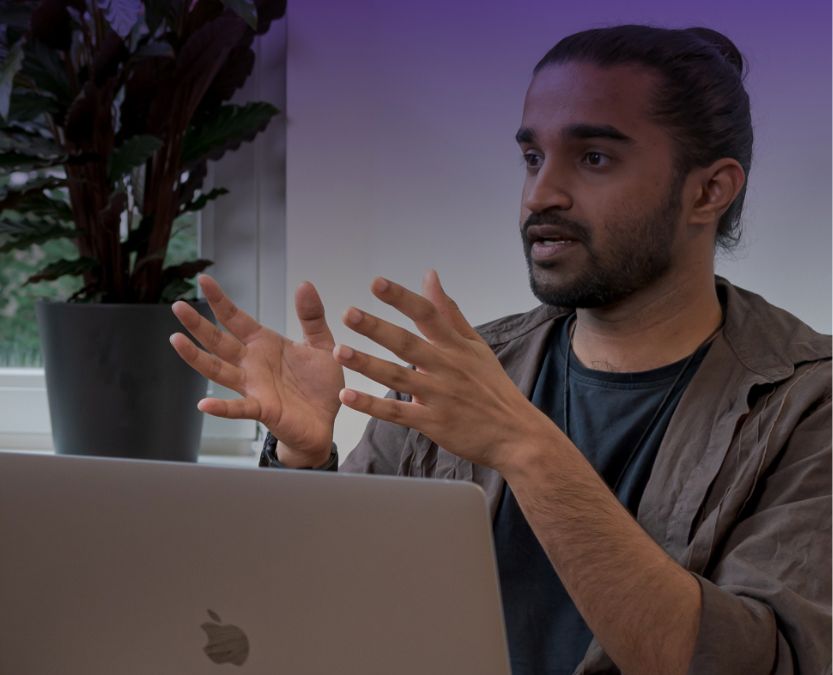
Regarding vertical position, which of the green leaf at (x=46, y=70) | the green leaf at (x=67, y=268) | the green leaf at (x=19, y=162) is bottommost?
the green leaf at (x=67, y=268)

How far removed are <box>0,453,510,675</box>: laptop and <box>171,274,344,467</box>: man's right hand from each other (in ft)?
1.14

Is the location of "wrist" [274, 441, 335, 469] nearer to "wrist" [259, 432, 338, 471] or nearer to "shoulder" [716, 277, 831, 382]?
"wrist" [259, 432, 338, 471]

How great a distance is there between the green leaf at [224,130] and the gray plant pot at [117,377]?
304 millimetres

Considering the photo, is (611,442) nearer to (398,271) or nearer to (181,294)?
(398,271)

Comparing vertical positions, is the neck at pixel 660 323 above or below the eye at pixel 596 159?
below

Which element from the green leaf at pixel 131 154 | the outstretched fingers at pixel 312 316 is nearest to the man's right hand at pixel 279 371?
the outstretched fingers at pixel 312 316

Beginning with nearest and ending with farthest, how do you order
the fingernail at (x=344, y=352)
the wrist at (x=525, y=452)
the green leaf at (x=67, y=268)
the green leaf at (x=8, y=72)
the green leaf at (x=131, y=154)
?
1. the fingernail at (x=344, y=352)
2. the wrist at (x=525, y=452)
3. the green leaf at (x=8, y=72)
4. the green leaf at (x=131, y=154)
5. the green leaf at (x=67, y=268)

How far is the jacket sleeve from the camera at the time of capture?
1.13 metres

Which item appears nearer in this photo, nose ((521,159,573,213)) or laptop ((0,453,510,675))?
laptop ((0,453,510,675))

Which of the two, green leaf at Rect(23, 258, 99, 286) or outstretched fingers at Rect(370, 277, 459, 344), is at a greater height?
outstretched fingers at Rect(370, 277, 459, 344)

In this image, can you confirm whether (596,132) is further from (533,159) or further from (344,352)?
(344,352)

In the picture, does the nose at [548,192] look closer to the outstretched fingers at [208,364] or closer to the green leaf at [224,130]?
the outstretched fingers at [208,364]

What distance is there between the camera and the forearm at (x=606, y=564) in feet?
3.69

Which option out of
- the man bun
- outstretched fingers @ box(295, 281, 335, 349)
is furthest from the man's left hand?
the man bun
